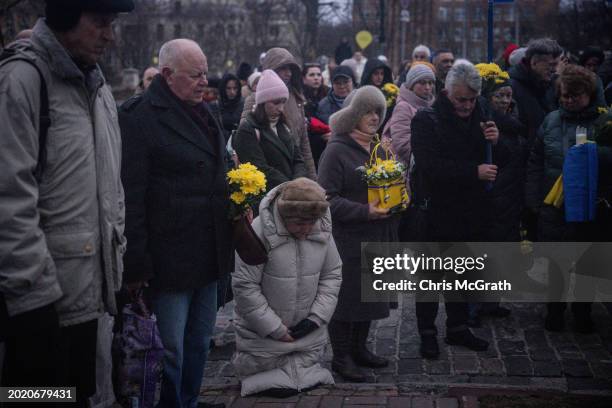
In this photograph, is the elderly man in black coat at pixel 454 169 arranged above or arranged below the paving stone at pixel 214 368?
above

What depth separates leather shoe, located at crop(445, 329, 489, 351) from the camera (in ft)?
19.8

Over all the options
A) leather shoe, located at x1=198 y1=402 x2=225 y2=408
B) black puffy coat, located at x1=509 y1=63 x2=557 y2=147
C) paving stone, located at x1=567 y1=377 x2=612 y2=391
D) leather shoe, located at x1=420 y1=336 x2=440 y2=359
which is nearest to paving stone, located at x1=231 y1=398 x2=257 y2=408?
leather shoe, located at x1=198 y1=402 x2=225 y2=408

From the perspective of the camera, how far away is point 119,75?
4441cm

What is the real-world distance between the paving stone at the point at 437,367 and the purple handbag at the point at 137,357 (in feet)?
7.53

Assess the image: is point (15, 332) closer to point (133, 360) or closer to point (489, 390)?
point (133, 360)

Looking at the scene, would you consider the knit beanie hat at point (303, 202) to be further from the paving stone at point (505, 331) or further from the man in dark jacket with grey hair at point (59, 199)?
the paving stone at point (505, 331)

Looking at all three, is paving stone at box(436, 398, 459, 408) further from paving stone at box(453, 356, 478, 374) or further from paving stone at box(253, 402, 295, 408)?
paving stone at box(253, 402, 295, 408)

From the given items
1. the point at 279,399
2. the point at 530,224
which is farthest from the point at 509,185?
A: the point at 279,399

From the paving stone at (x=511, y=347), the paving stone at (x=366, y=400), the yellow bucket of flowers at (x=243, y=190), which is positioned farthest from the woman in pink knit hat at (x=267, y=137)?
the paving stone at (x=511, y=347)

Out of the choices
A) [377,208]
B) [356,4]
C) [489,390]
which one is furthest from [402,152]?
[356,4]

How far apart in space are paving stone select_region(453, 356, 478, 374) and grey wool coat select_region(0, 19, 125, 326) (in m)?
3.02

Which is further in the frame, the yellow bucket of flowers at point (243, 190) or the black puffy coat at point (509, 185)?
the black puffy coat at point (509, 185)

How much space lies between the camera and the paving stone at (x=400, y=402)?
5.00 meters

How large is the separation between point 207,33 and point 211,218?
5095cm
